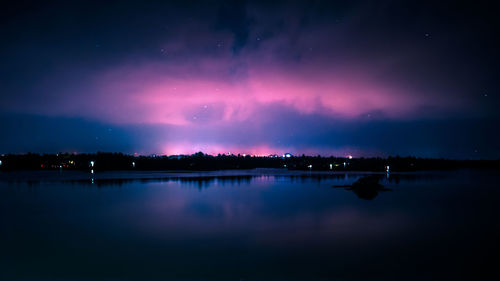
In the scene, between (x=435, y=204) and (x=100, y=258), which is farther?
(x=435, y=204)

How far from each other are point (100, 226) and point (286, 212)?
39.9 ft

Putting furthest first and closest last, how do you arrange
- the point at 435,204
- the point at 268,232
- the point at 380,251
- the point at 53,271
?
the point at 435,204, the point at 268,232, the point at 380,251, the point at 53,271

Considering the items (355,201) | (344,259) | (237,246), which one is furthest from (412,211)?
(237,246)

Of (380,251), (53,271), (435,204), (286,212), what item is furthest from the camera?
(435,204)

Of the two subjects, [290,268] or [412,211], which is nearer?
[290,268]

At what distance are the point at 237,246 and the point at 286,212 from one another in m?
9.72

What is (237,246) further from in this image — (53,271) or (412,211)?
(412,211)

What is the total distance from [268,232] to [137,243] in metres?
6.46

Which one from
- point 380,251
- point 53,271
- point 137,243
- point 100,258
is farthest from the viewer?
point 137,243

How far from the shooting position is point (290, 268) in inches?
453

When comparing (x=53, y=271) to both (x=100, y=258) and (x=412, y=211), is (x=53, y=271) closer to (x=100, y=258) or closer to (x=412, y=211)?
(x=100, y=258)

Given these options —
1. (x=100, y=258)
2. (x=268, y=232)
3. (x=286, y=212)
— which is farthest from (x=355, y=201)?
(x=100, y=258)

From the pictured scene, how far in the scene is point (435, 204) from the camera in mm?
28688

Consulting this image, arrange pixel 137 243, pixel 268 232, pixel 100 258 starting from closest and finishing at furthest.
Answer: pixel 100 258 → pixel 137 243 → pixel 268 232
